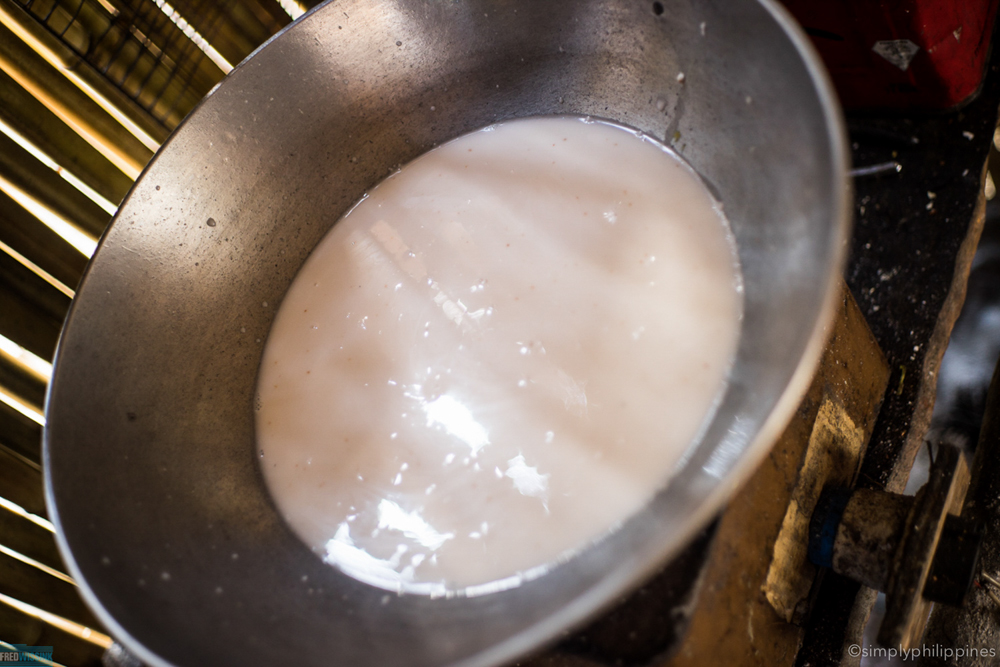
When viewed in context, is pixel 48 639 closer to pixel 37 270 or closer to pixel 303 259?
pixel 37 270

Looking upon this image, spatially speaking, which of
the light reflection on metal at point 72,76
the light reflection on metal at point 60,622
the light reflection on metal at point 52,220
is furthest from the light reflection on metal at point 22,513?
the light reflection on metal at point 72,76

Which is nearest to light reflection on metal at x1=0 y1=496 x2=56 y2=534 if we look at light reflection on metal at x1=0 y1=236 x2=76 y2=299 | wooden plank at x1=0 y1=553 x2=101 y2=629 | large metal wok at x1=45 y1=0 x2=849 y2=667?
wooden plank at x1=0 y1=553 x2=101 y2=629

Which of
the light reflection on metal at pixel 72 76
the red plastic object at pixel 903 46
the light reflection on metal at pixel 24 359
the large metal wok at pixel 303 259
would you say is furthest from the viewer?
the light reflection on metal at pixel 24 359

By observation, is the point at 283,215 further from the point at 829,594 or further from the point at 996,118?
the point at 996,118

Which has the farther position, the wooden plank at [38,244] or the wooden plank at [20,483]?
the wooden plank at [20,483]

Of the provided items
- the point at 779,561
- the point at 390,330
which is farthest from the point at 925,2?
the point at 390,330

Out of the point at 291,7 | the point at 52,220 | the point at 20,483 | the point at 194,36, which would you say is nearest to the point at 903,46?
the point at 291,7

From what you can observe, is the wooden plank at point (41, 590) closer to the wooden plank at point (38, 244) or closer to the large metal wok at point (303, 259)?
the wooden plank at point (38, 244)
